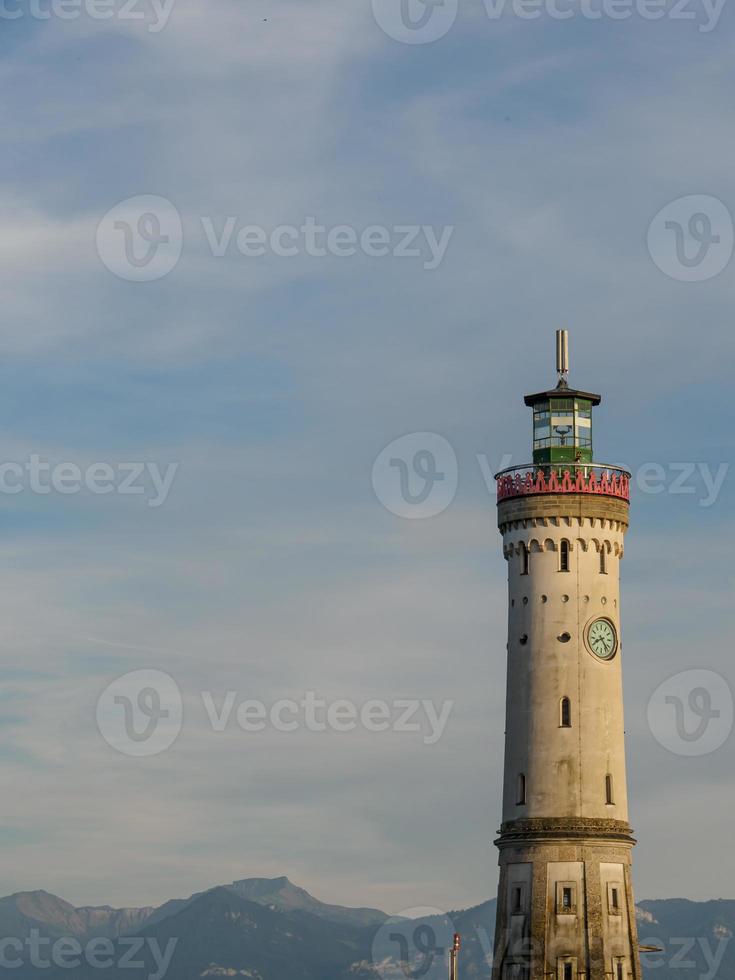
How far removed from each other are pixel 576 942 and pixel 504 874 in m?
6.77

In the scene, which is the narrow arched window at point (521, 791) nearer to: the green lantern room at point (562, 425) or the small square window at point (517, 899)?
the small square window at point (517, 899)

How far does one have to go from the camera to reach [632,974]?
4518 inches

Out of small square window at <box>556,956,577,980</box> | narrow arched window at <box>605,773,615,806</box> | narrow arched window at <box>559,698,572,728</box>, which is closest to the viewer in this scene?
small square window at <box>556,956,577,980</box>

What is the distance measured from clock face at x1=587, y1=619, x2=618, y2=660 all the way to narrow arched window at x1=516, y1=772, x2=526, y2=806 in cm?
909

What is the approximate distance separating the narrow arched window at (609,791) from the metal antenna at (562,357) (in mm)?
26613

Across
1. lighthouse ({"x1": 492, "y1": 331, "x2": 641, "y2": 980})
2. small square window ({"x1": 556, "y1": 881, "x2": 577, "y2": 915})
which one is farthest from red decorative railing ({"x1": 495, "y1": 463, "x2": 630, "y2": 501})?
small square window ({"x1": 556, "y1": 881, "x2": 577, "y2": 915})

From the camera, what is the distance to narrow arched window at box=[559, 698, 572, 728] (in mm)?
116562

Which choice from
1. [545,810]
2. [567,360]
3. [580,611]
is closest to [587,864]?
[545,810]

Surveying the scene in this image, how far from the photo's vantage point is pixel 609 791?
382 ft

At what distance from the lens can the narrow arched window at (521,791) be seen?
11675 centimetres

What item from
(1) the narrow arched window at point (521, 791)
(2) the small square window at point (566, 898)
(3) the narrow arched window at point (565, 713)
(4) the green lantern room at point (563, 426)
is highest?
(4) the green lantern room at point (563, 426)

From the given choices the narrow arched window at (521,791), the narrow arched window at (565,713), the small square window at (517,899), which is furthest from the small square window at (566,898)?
the narrow arched window at (565,713)

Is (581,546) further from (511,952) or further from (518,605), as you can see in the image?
(511,952)

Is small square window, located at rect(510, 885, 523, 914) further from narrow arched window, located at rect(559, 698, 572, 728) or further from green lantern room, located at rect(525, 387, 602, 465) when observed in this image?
green lantern room, located at rect(525, 387, 602, 465)
